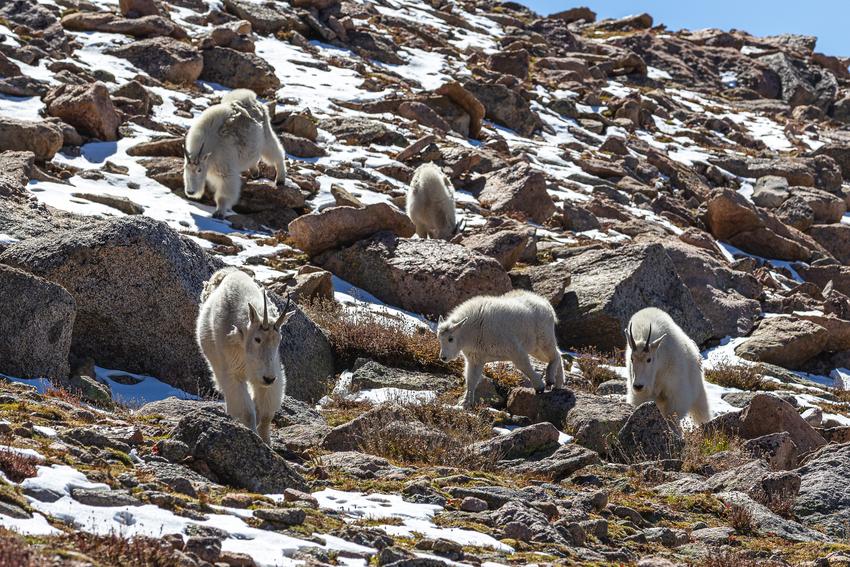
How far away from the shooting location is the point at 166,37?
3173 cm

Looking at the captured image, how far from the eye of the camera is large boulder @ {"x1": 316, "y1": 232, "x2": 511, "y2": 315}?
1711 centimetres

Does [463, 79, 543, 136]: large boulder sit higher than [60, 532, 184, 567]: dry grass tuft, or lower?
higher

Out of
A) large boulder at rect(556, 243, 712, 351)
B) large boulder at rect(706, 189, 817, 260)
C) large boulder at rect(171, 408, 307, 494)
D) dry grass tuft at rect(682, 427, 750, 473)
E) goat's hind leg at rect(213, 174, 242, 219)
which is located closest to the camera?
large boulder at rect(171, 408, 307, 494)

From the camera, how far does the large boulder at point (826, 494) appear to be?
27.4 feet

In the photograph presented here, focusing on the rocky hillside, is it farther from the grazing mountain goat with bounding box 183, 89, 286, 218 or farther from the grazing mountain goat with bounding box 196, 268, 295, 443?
the grazing mountain goat with bounding box 183, 89, 286, 218

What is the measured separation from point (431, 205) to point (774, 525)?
13.4 m

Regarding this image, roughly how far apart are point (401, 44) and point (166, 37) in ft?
50.4

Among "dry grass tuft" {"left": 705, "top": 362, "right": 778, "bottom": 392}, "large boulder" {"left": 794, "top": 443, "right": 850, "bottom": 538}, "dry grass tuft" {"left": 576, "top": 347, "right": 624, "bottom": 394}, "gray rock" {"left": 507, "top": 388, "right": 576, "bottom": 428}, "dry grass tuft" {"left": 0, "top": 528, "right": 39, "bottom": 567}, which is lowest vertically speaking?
"dry grass tuft" {"left": 576, "top": 347, "right": 624, "bottom": 394}

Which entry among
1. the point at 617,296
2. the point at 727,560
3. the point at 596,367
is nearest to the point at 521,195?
the point at 617,296

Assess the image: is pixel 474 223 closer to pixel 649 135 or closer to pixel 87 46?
pixel 87 46

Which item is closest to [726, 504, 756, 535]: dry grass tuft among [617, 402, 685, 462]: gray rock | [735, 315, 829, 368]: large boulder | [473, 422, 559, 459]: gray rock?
[617, 402, 685, 462]: gray rock

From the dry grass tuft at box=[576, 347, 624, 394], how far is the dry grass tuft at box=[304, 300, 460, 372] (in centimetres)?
223

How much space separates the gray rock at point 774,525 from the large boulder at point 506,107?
29.6m

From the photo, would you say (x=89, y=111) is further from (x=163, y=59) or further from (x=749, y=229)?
(x=749, y=229)
